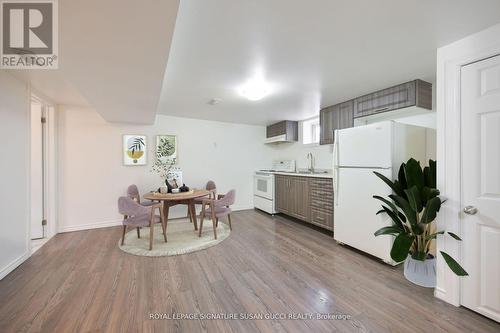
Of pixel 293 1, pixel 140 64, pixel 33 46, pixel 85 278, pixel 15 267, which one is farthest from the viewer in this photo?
pixel 15 267

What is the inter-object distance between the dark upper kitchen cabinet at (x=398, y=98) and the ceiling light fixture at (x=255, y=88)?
1.54 meters

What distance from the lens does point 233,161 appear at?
204 inches

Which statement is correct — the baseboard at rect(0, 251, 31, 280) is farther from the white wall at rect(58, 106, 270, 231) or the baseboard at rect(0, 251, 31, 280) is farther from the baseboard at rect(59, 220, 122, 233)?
the white wall at rect(58, 106, 270, 231)

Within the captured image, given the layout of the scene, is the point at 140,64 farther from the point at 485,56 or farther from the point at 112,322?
the point at 485,56

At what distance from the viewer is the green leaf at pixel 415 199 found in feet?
5.88

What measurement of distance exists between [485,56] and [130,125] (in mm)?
4998

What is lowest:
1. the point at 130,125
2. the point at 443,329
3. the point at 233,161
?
the point at 443,329

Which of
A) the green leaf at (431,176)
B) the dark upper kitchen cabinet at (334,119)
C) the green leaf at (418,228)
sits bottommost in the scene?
the green leaf at (418,228)

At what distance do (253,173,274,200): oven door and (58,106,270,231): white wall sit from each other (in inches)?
18.0

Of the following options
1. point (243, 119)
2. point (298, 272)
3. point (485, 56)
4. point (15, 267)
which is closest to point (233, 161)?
point (243, 119)

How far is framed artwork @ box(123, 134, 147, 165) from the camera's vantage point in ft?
13.3

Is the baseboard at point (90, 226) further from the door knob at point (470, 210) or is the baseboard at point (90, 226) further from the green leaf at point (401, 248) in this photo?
the door knob at point (470, 210)

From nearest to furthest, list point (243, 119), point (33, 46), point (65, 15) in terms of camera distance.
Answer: point (65, 15), point (33, 46), point (243, 119)

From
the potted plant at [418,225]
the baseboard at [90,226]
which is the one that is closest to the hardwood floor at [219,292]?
the potted plant at [418,225]
